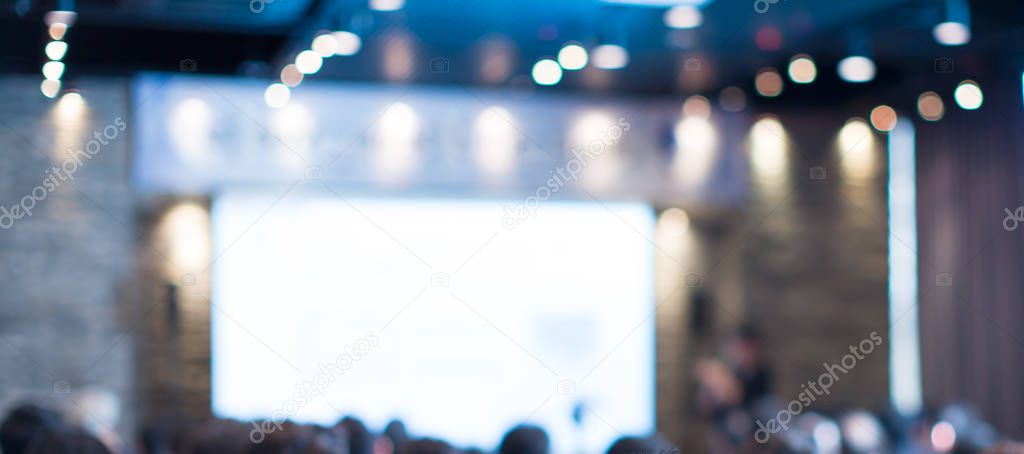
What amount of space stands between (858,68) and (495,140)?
2474mm

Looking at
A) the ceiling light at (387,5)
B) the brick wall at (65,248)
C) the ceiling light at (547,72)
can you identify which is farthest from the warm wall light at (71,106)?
the ceiling light at (547,72)

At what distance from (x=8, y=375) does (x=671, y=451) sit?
4.43 m

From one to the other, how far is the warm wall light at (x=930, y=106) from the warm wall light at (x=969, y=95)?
19 centimetres

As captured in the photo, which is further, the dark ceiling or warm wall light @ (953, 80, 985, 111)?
warm wall light @ (953, 80, 985, 111)

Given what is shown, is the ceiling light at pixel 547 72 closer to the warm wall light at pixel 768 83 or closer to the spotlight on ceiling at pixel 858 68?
the warm wall light at pixel 768 83

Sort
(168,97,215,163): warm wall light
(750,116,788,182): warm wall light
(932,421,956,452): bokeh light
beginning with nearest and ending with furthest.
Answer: (932,421,956,452): bokeh light, (168,97,215,163): warm wall light, (750,116,788,182): warm wall light

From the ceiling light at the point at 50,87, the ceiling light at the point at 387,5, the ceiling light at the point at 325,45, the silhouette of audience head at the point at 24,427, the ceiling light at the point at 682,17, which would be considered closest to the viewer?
the silhouette of audience head at the point at 24,427

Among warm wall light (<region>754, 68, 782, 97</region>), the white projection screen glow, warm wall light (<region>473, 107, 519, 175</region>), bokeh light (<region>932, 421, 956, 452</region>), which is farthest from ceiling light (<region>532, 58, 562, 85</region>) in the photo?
bokeh light (<region>932, 421, 956, 452</region>)

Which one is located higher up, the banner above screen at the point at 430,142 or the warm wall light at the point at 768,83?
the warm wall light at the point at 768,83

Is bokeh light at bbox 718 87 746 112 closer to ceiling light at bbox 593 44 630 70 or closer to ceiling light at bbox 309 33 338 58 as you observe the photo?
ceiling light at bbox 593 44 630 70

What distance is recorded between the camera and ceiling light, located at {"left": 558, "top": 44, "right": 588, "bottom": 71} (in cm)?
640

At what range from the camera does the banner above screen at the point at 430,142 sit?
688cm

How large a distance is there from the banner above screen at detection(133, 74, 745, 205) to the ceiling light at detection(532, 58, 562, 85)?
144 millimetres

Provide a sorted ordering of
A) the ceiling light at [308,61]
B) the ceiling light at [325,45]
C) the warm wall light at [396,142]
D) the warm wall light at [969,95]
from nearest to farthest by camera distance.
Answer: the ceiling light at [325,45], the ceiling light at [308,61], the warm wall light at [969,95], the warm wall light at [396,142]
